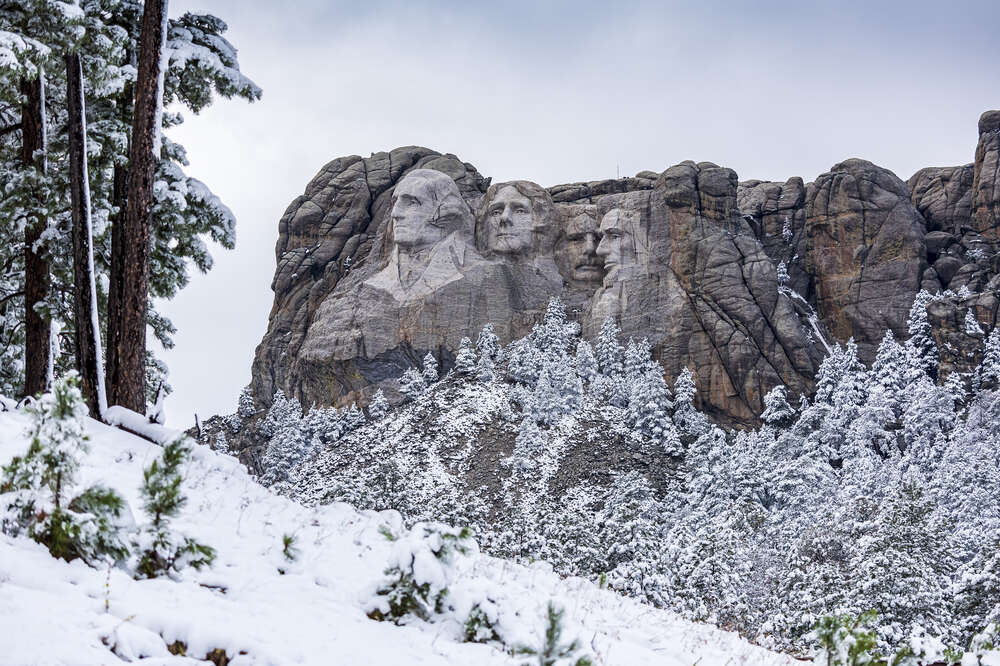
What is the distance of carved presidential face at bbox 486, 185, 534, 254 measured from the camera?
214ft

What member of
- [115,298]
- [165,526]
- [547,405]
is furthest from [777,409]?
[165,526]

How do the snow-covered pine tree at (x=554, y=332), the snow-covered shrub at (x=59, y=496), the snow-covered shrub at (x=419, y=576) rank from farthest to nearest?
the snow-covered pine tree at (x=554, y=332) < the snow-covered shrub at (x=419, y=576) < the snow-covered shrub at (x=59, y=496)

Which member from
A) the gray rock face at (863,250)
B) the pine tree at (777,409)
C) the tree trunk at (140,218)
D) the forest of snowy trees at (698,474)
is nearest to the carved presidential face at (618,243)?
the forest of snowy trees at (698,474)

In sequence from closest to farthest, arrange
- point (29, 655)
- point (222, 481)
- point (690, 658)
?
point (29, 655) < point (690, 658) < point (222, 481)

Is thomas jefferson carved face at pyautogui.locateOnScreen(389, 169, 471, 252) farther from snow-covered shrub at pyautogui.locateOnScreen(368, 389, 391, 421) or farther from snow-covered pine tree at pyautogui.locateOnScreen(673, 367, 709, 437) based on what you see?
snow-covered pine tree at pyautogui.locateOnScreen(673, 367, 709, 437)

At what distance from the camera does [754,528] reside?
3509cm

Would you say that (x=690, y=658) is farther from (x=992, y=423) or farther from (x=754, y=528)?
(x=992, y=423)

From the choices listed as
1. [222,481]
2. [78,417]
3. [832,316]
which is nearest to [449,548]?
[78,417]

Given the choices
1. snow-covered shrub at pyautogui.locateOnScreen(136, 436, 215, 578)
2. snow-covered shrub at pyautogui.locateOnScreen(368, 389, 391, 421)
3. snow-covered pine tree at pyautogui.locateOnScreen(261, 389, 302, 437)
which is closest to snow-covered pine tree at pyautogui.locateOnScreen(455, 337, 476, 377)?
snow-covered shrub at pyautogui.locateOnScreen(368, 389, 391, 421)

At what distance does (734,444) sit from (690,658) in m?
45.2

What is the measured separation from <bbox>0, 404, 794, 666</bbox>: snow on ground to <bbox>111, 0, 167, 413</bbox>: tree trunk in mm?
1621

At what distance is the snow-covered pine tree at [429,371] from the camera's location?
194 ft

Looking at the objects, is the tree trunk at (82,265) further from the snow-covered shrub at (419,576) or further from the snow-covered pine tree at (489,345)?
the snow-covered pine tree at (489,345)

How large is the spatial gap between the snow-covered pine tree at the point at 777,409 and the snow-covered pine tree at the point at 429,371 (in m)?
22.0
